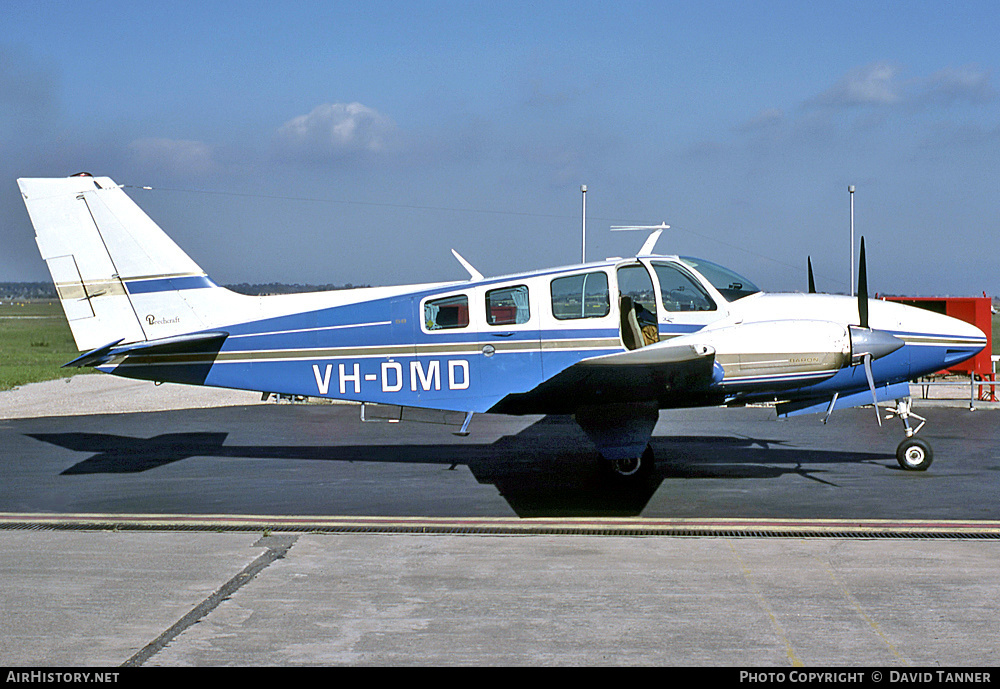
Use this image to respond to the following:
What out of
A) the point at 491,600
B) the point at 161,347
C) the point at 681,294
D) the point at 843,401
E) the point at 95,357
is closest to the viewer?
the point at 491,600

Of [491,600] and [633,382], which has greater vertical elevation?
[633,382]

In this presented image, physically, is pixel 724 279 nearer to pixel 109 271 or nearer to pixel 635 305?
pixel 635 305

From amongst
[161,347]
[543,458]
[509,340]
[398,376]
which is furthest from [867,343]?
[161,347]

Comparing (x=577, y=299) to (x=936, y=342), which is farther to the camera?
(x=936, y=342)

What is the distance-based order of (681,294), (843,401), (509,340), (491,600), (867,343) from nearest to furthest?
1. (491,600)
2. (867,343)
3. (681,294)
4. (509,340)
5. (843,401)

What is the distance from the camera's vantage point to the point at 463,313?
11.4 metres

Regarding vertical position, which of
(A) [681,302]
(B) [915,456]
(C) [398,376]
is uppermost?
(A) [681,302]

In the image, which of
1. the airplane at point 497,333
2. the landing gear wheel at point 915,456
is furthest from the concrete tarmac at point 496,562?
the airplane at point 497,333

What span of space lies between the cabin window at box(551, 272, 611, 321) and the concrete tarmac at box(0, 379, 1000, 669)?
2265 mm

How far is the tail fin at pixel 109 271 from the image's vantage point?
12.1 meters

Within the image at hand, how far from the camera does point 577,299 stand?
1116 centimetres

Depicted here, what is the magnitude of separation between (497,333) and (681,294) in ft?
7.87

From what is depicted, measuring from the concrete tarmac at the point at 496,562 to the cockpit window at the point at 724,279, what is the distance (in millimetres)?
2469
